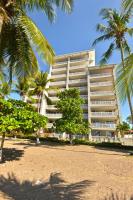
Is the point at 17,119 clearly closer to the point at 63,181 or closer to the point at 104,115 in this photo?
the point at 63,181

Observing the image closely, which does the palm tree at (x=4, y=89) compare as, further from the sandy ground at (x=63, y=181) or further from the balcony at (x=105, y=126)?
the balcony at (x=105, y=126)

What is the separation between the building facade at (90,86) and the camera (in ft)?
143

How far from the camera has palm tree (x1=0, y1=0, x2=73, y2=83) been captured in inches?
383

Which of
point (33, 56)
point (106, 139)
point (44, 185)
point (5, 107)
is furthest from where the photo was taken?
point (106, 139)

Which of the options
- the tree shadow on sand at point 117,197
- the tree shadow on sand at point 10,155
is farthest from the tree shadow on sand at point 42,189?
the tree shadow on sand at point 10,155

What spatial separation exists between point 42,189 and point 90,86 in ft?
141

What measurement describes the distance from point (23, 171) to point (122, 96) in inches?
351

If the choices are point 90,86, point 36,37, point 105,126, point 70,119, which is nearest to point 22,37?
point 36,37

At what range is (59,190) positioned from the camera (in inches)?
289

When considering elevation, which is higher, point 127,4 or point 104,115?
point 104,115

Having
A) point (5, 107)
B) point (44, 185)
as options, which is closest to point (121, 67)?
point (44, 185)

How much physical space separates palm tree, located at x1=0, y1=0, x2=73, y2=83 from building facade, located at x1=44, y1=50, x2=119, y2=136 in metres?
27.0

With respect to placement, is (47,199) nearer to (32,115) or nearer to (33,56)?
(32,115)

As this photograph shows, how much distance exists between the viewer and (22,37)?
10.8 meters
